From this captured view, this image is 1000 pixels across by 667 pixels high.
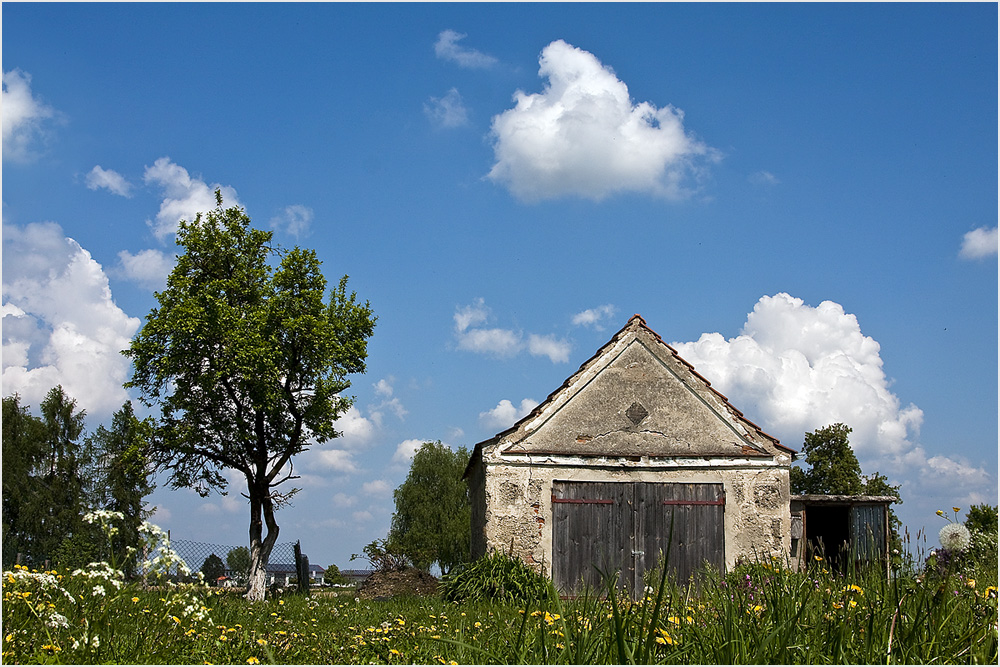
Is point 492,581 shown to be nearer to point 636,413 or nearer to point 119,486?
point 636,413

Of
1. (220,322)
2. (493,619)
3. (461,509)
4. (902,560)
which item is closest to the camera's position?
(902,560)

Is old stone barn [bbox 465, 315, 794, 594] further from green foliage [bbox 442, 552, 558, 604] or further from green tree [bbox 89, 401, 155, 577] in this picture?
green tree [bbox 89, 401, 155, 577]

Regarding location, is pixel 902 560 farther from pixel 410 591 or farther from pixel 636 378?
pixel 410 591

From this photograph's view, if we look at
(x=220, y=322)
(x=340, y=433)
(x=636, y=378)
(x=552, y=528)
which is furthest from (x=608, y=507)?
(x=220, y=322)

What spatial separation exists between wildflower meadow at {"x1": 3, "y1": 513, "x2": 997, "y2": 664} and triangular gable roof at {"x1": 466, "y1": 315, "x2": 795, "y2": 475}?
8.72 m

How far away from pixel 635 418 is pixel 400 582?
10442 millimetres

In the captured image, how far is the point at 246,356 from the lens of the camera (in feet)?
Answer: 67.5

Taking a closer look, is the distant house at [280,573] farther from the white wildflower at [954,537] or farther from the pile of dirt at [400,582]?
the white wildflower at [954,537]

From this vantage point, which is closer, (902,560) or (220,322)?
(902,560)

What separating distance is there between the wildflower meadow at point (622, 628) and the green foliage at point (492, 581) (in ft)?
22.3

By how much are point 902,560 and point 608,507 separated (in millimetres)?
10583

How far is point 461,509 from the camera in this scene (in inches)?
1625

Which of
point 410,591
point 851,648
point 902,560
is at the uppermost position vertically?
point 902,560

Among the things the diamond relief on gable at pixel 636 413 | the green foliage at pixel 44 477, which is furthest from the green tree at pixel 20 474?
the diamond relief on gable at pixel 636 413
